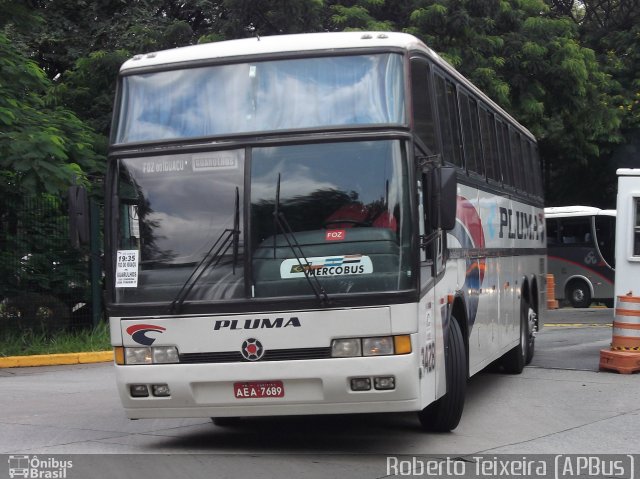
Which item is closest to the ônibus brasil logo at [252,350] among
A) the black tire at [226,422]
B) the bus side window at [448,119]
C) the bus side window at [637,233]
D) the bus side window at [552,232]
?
the black tire at [226,422]

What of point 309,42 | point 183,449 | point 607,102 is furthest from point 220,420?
point 607,102

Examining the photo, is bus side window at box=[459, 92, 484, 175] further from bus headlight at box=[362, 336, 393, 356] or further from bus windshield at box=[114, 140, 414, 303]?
bus headlight at box=[362, 336, 393, 356]

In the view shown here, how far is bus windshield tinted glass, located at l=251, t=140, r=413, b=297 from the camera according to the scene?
7926 millimetres

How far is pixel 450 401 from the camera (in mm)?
9281

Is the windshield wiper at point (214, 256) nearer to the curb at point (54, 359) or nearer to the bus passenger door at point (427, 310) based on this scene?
the bus passenger door at point (427, 310)

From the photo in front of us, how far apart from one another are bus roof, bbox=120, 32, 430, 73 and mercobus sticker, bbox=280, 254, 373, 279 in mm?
1730

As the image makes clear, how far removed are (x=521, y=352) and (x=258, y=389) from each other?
23.9 ft

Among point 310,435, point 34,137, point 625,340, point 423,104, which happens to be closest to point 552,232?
point 625,340

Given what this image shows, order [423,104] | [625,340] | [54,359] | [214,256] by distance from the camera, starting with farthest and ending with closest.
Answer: [54,359]
[625,340]
[423,104]
[214,256]

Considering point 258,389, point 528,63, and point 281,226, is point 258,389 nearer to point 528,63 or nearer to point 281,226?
point 281,226

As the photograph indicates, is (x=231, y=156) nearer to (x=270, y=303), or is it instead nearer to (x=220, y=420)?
(x=270, y=303)

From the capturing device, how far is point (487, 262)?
11.9 meters

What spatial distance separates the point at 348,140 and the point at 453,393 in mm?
2582

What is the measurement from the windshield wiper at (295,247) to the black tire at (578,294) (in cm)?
2683
